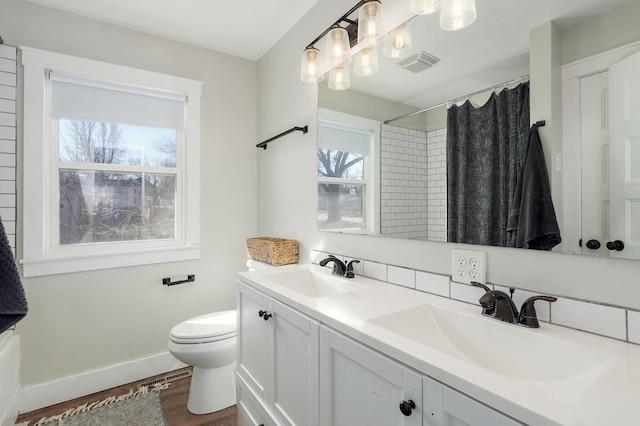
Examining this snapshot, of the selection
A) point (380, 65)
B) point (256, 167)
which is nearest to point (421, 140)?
point (380, 65)

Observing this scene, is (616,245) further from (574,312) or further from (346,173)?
(346,173)

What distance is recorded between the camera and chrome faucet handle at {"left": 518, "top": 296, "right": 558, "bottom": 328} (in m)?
0.85

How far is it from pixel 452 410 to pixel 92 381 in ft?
7.58

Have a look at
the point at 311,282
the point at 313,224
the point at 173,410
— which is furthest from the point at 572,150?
the point at 173,410

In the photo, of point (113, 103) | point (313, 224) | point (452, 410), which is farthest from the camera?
point (113, 103)

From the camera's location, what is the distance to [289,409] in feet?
3.80

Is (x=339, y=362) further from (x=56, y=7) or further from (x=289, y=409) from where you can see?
(x=56, y=7)

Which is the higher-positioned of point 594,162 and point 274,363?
point 594,162

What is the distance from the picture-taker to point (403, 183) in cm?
138

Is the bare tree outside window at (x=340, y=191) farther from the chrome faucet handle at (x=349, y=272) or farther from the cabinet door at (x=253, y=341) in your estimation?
the cabinet door at (x=253, y=341)

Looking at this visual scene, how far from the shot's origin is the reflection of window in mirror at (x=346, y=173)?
5.11 feet

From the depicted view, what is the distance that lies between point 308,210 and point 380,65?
0.93 meters

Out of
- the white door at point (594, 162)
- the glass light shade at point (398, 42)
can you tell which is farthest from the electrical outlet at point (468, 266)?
the glass light shade at point (398, 42)

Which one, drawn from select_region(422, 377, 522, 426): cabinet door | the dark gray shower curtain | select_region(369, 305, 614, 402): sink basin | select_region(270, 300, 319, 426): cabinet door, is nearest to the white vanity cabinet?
select_region(270, 300, 319, 426): cabinet door
